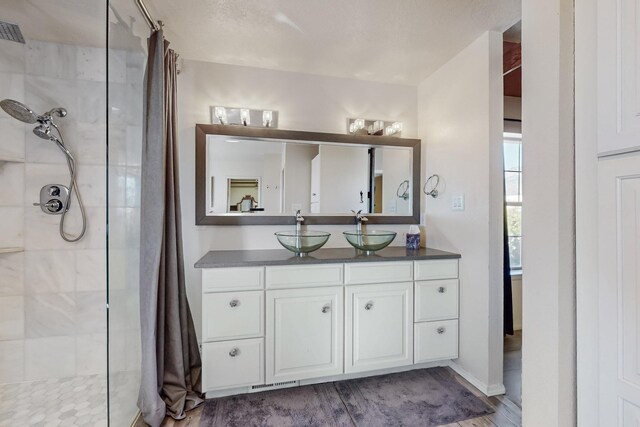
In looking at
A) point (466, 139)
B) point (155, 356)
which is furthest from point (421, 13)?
point (155, 356)

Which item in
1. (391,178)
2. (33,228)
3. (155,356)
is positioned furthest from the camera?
(391,178)

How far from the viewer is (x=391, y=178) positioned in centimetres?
255

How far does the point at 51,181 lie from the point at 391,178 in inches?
100

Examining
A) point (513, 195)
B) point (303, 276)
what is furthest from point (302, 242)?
point (513, 195)

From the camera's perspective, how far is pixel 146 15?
1592mm

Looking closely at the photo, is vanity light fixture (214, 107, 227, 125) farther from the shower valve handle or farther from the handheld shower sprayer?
the shower valve handle

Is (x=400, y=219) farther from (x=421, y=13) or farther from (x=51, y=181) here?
(x=51, y=181)

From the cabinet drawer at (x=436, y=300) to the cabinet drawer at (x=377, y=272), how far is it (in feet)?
0.47

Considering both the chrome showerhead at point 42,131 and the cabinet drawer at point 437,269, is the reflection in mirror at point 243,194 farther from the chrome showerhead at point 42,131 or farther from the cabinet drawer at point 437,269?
the cabinet drawer at point 437,269

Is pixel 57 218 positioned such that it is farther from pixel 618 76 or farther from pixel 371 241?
pixel 618 76

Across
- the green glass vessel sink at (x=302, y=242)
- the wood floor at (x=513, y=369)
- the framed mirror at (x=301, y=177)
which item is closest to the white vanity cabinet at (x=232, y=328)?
the green glass vessel sink at (x=302, y=242)

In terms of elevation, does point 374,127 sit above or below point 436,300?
above

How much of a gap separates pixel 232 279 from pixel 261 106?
141 cm

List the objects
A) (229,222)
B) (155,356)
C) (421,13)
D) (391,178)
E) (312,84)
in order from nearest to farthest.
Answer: (155,356) → (421,13) → (229,222) → (312,84) → (391,178)
